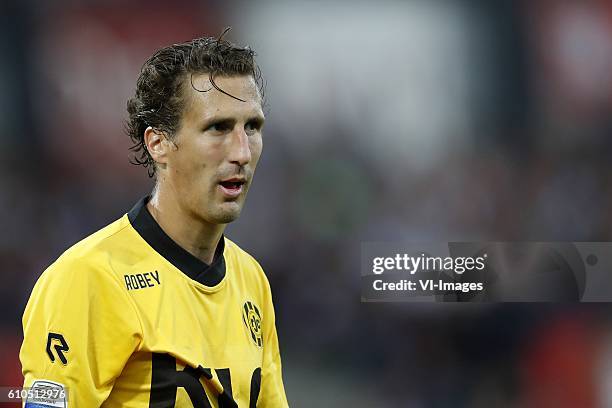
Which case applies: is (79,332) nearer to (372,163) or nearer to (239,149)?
(239,149)

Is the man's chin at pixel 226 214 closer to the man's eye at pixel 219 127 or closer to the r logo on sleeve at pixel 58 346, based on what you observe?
the man's eye at pixel 219 127

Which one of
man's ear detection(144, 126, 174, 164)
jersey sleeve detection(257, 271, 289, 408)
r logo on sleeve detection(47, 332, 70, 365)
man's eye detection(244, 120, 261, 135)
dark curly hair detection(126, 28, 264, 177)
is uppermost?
dark curly hair detection(126, 28, 264, 177)

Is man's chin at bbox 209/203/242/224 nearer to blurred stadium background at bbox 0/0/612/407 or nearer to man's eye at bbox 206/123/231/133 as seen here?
man's eye at bbox 206/123/231/133

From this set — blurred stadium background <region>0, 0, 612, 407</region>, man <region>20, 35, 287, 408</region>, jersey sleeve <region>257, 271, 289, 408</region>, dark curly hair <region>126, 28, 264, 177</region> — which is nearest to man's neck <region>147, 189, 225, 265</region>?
man <region>20, 35, 287, 408</region>

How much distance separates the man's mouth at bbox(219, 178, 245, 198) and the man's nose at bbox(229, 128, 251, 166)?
31 mm

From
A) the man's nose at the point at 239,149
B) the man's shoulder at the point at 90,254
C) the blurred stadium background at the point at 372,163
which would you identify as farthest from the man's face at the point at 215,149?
the blurred stadium background at the point at 372,163

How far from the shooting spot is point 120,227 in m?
1.43

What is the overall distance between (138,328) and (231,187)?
0.94 ft
